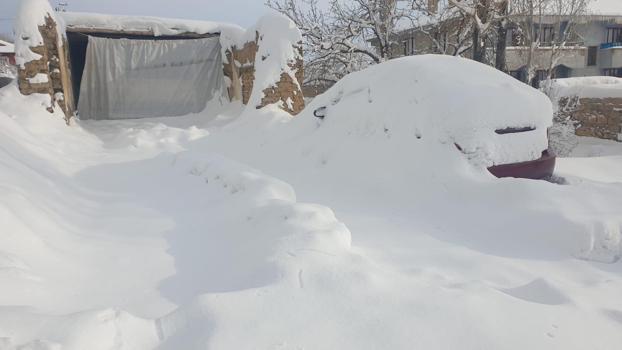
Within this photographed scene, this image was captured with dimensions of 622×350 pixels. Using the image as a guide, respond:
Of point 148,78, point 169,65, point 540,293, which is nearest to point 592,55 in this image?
point 169,65

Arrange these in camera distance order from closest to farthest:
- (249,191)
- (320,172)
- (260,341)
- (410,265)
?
1. (260,341)
2. (410,265)
3. (249,191)
4. (320,172)

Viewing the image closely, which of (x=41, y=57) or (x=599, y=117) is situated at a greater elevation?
(x=41, y=57)

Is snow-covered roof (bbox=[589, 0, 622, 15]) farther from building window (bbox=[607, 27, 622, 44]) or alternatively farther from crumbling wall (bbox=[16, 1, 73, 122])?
crumbling wall (bbox=[16, 1, 73, 122])

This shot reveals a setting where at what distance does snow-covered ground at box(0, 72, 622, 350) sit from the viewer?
173 centimetres

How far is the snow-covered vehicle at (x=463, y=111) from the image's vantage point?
13.4 feet

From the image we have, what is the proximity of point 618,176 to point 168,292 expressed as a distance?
5200 mm

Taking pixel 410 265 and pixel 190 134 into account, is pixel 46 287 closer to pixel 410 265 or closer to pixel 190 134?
pixel 410 265

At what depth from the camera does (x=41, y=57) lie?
8539mm

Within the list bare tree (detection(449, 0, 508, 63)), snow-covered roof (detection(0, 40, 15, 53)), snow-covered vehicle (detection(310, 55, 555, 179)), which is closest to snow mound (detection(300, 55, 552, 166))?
snow-covered vehicle (detection(310, 55, 555, 179))

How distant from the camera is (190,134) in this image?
8.66 m

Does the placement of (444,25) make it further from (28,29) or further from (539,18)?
(28,29)

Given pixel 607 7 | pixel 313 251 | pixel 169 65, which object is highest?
pixel 607 7

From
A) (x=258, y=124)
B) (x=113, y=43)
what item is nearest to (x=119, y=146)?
(x=258, y=124)

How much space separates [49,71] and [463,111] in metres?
8.41
